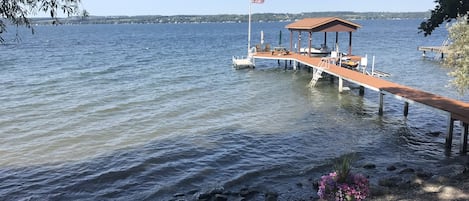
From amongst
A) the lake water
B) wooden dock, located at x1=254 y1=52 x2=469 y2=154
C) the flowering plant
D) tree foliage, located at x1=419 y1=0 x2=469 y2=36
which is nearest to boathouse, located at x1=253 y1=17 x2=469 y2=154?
wooden dock, located at x1=254 y1=52 x2=469 y2=154

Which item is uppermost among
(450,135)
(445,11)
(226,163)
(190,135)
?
(445,11)

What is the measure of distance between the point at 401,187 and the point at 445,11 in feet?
15.3

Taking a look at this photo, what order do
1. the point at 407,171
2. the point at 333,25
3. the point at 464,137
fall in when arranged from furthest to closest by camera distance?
the point at 333,25 < the point at 464,137 < the point at 407,171

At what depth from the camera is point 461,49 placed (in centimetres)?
1204

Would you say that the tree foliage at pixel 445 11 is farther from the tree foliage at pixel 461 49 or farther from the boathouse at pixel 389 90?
the boathouse at pixel 389 90

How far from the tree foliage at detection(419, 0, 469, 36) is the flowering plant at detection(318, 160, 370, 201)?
4430mm

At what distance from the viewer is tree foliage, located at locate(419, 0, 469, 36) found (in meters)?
10.3

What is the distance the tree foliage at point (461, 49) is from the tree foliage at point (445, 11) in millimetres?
1195

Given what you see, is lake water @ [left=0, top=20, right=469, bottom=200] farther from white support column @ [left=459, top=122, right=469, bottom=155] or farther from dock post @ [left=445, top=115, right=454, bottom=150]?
white support column @ [left=459, top=122, right=469, bottom=155]

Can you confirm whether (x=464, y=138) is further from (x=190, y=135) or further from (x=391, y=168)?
(x=190, y=135)

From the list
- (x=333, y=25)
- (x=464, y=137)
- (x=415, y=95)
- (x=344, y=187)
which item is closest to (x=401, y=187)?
(x=344, y=187)

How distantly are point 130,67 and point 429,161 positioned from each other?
34.4 metres

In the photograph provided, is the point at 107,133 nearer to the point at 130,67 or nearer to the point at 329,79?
the point at 329,79

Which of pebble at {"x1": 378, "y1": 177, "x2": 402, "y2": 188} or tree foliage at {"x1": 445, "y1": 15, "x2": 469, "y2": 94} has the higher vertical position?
tree foliage at {"x1": 445, "y1": 15, "x2": 469, "y2": 94}
